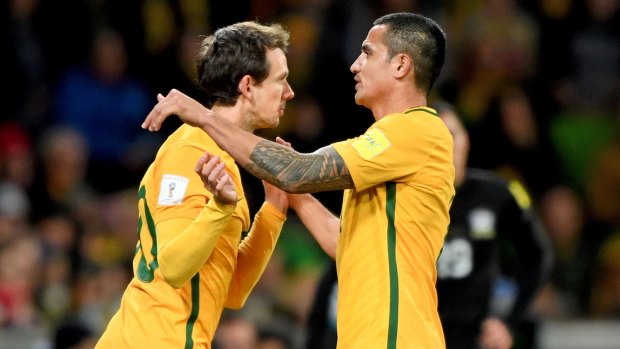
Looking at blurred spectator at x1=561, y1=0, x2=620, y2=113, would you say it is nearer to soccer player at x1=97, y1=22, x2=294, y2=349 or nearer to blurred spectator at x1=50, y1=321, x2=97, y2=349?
blurred spectator at x1=50, y1=321, x2=97, y2=349

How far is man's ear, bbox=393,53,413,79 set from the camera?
4.79 meters


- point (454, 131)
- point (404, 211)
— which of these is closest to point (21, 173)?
point (454, 131)

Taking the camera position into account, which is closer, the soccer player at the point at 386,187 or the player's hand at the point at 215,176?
the player's hand at the point at 215,176

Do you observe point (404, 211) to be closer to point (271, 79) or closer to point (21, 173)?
point (271, 79)

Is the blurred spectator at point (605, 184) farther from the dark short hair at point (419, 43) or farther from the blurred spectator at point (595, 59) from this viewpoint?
the dark short hair at point (419, 43)

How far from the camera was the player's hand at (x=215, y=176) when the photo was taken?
14.3ft

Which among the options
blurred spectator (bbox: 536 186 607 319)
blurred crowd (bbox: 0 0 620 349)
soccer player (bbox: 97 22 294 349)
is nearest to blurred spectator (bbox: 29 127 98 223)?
blurred crowd (bbox: 0 0 620 349)

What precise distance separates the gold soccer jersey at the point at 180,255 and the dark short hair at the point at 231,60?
0.23 metres

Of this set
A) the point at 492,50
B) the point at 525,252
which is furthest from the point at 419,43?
the point at 492,50

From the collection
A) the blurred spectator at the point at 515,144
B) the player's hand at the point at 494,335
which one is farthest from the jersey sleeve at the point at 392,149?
the blurred spectator at the point at 515,144

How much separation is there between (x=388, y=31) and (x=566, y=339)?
177 inches

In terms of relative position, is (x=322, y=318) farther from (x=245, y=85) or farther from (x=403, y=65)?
(x=403, y=65)


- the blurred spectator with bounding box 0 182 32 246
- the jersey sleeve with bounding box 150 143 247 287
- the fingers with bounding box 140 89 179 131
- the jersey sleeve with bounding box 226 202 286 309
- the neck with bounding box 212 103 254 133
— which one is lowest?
the blurred spectator with bounding box 0 182 32 246

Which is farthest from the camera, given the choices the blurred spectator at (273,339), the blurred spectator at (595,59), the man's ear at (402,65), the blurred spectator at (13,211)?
the blurred spectator at (595,59)
